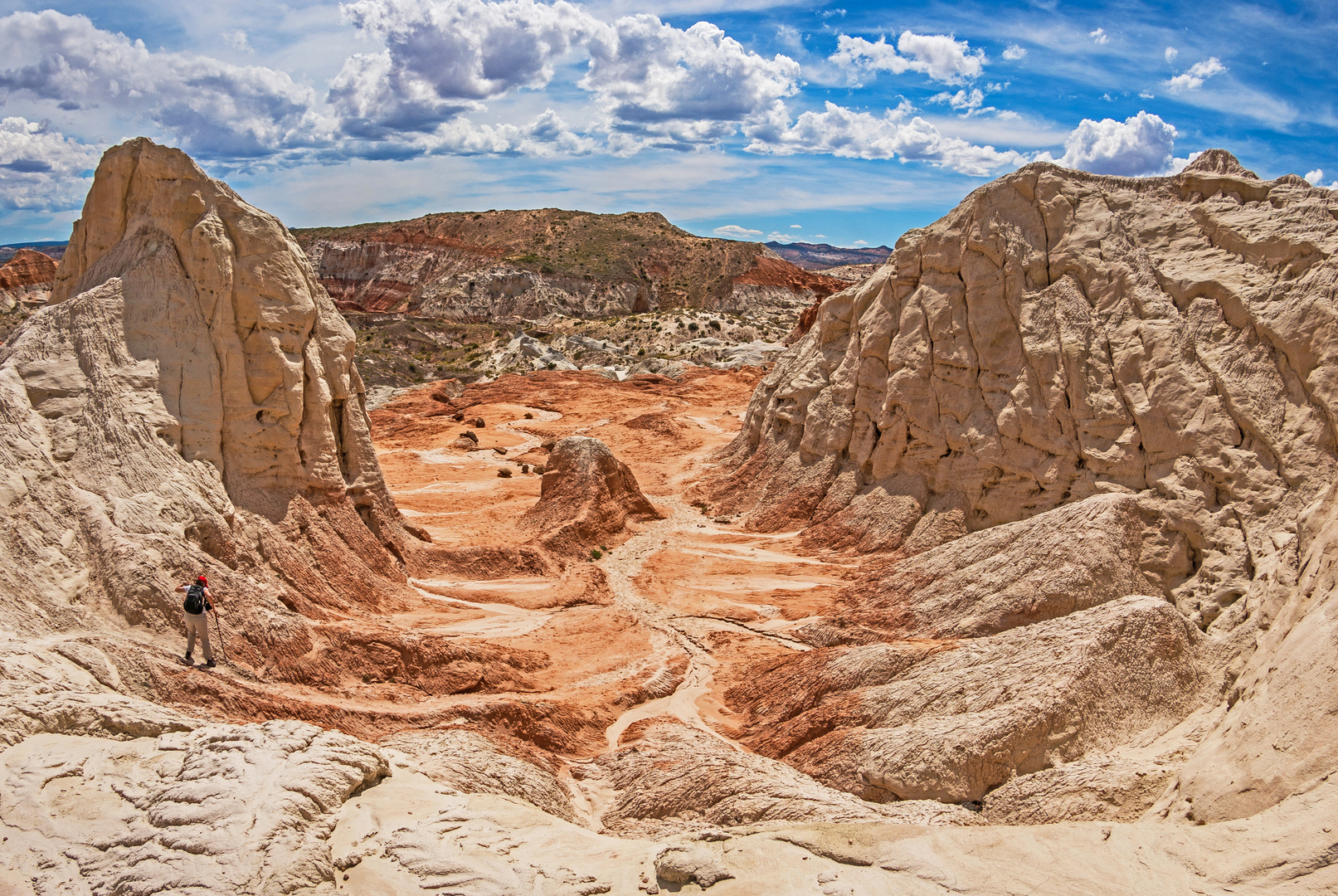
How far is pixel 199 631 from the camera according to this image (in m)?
10.3

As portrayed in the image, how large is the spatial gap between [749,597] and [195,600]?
31.7 feet

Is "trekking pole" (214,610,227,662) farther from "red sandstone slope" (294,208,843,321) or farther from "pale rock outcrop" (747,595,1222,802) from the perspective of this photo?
"red sandstone slope" (294,208,843,321)

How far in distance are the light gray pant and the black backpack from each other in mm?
133

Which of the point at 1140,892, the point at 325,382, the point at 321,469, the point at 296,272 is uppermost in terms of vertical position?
the point at 296,272

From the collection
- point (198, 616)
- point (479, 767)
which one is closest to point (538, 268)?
point (198, 616)

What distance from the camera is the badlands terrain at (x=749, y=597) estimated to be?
6.90 metres

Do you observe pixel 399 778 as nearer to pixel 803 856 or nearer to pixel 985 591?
pixel 803 856

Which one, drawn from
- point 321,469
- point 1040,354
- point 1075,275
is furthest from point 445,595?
point 1075,275

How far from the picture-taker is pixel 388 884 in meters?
6.60

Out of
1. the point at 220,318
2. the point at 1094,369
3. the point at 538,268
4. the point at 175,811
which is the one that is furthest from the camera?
the point at 538,268

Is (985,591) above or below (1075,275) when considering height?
below

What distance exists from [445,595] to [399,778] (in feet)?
25.5

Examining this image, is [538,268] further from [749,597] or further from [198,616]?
[198,616]

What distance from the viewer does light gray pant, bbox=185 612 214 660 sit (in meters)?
10.2
